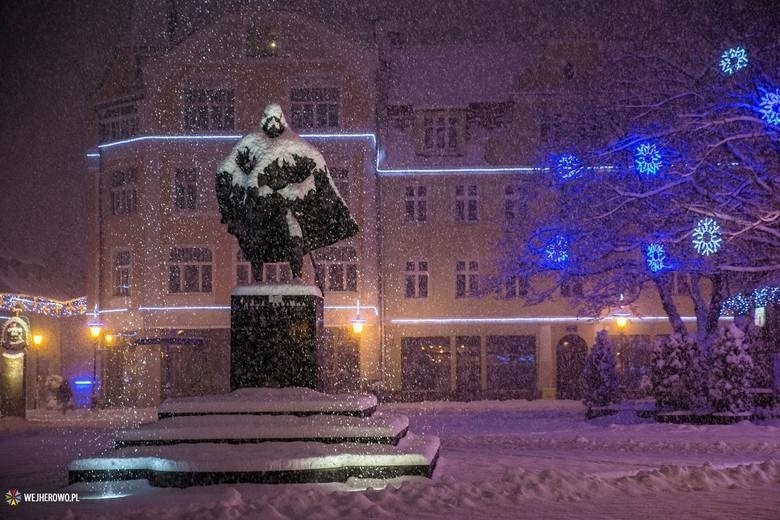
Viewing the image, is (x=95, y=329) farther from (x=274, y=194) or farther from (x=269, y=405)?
(x=269, y=405)

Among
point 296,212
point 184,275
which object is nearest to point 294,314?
point 296,212

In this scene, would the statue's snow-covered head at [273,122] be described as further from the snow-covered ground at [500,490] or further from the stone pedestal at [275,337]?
the snow-covered ground at [500,490]

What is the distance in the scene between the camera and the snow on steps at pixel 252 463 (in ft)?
33.5

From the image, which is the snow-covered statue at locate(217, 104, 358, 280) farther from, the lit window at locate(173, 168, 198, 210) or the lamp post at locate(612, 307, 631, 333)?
the lamp post at locate(612, 307, 631, 333)

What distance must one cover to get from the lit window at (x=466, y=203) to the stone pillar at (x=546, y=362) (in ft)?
17.5

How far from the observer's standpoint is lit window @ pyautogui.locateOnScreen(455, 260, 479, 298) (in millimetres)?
38812

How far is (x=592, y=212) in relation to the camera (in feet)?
76.4

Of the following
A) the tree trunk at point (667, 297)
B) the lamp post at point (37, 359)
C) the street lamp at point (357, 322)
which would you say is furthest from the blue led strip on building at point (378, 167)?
the tree trunk at point (667, 297)

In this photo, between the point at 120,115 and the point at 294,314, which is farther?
the point at 120,115

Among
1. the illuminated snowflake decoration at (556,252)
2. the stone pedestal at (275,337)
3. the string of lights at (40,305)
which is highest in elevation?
the illuminated snowflake decoration at (556,252)

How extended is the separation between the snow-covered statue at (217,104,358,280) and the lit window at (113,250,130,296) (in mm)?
26157

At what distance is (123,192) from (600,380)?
21854 mm

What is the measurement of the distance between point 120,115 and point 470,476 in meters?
31.9

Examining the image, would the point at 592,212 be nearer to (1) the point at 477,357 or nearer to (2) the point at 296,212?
(2) the point at 296,212
